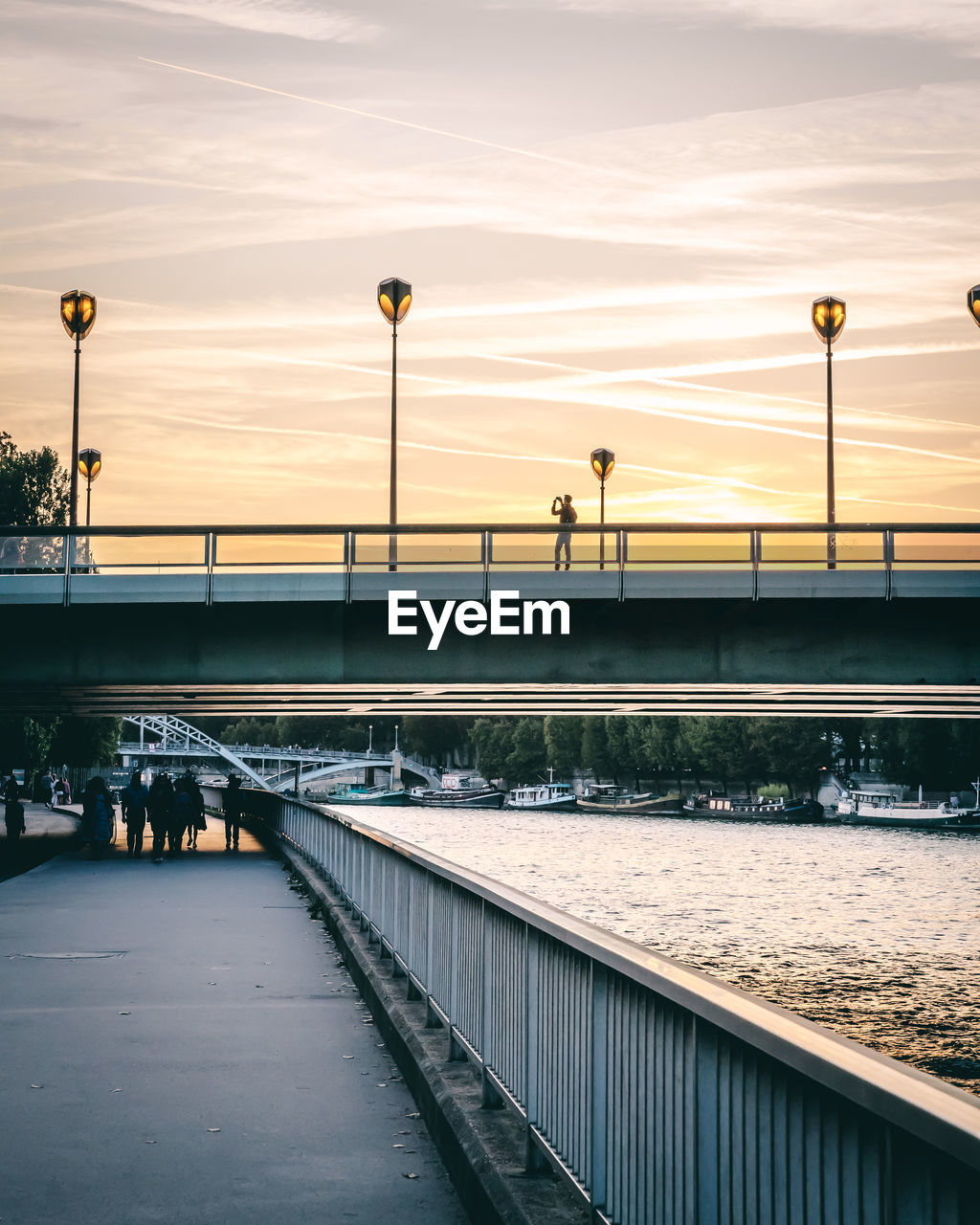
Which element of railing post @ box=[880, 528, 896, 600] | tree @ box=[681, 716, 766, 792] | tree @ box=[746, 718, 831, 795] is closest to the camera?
railing post @ box=[880, 528, 896, 600]

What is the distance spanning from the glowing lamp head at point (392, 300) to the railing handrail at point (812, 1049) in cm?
3805

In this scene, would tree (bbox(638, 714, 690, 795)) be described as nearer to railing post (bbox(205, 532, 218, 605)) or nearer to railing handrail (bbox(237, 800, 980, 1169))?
railing post (bbox(205, 532, 218, 605))

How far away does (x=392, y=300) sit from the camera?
42.4 meters

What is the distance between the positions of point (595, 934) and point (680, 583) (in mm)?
24031

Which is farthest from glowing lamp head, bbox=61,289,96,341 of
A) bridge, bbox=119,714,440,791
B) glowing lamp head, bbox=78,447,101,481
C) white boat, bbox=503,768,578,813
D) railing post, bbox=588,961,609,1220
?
white boat, bbox=503,768,578,813

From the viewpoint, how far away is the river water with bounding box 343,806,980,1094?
30.3m

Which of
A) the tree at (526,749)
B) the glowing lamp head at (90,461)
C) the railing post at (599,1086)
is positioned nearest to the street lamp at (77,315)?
the glowing lamp head at (90,461)

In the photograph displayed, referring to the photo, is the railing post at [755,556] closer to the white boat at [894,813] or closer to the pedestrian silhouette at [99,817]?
the pedestrian silhouette at [99,817]

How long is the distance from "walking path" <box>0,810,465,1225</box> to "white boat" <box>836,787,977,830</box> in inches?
3109

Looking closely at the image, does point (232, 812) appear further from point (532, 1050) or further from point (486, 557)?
point (532, 1050)

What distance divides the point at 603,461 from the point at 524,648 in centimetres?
1767

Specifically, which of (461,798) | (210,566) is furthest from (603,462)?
(461,798)

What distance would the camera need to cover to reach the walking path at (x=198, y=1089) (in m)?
6.29

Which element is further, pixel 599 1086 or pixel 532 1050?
pixel 532 1050
